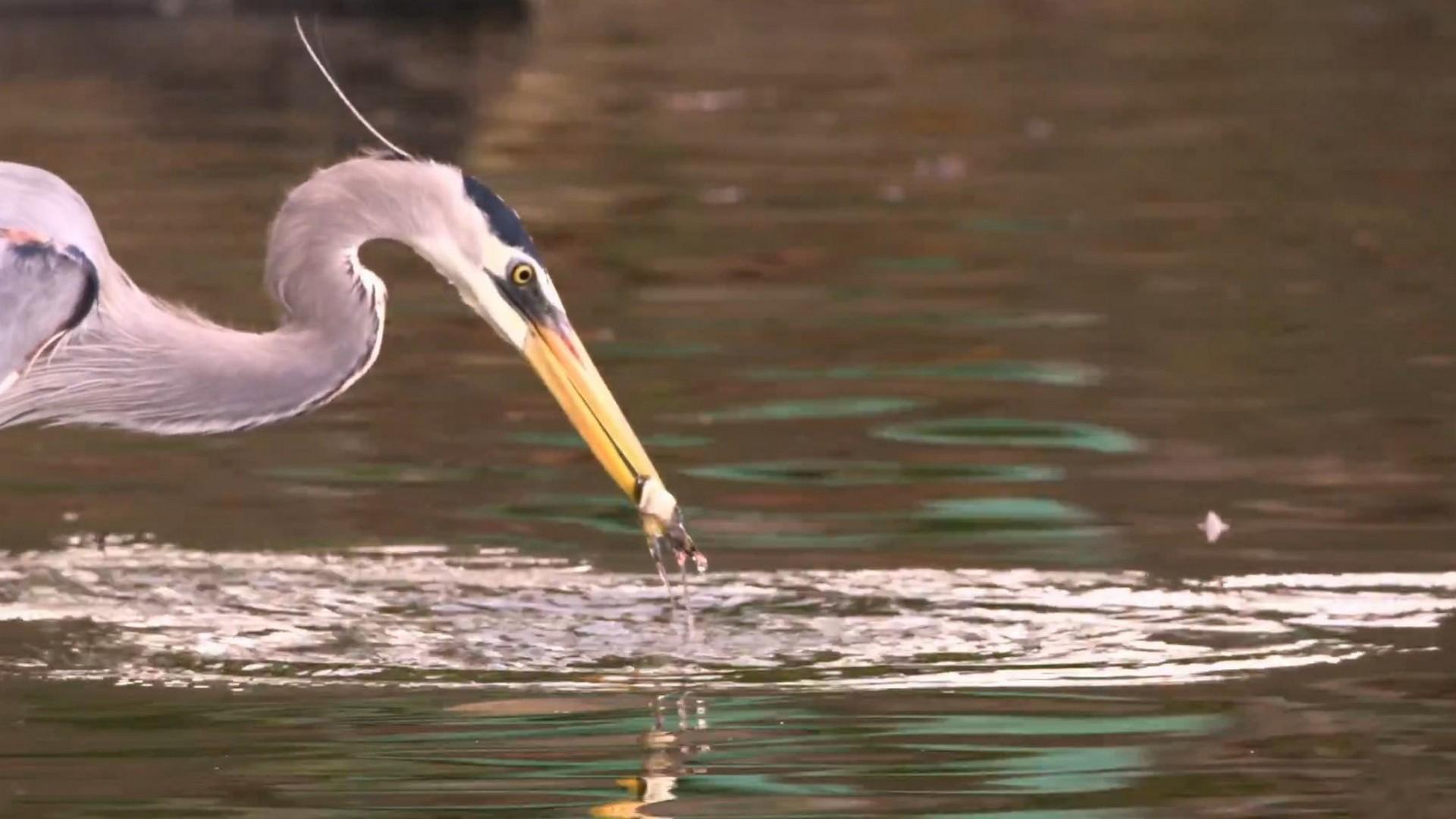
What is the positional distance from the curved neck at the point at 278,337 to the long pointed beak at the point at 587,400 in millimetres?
345

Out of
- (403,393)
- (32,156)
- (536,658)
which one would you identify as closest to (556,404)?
(403,393)

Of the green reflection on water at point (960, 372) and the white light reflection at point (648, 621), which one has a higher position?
the green reflection on water at point (960, 372)

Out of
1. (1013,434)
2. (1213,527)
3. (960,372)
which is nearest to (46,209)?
(1213,527)

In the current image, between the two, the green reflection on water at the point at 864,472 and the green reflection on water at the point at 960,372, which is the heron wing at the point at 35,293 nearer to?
the green reflection on water at the point at 864,472

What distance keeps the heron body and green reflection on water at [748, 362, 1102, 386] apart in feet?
13.7

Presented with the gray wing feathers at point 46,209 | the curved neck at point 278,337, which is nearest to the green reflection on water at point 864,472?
the curved neck at point 278,337

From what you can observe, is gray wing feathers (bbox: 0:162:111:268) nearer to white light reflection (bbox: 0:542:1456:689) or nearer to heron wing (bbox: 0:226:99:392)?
heron wing (bbox: 0:226:99:392)

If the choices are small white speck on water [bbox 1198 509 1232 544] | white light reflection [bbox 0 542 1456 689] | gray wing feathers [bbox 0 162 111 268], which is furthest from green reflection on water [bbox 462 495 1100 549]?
gray wing feathers [bbox 0 162 111 268]

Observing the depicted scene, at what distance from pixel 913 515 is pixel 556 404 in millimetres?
2104

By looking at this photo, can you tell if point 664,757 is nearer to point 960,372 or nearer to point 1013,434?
point 1013,434

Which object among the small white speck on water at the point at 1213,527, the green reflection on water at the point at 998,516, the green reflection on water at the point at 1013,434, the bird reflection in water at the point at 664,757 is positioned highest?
the green reflection on water at the point at 1013,434

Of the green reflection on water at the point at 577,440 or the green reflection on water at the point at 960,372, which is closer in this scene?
the green reflection on water at the point at 577,440

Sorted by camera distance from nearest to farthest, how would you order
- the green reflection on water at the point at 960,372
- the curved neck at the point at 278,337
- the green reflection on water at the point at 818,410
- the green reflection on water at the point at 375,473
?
the curved neck at the point at 278,337 < the green reflection on water at the point at 375,473 < the green reflection on water at the point at 818,410 < the green reflection on water at the point at 960,372

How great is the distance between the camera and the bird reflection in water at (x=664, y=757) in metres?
6.48
